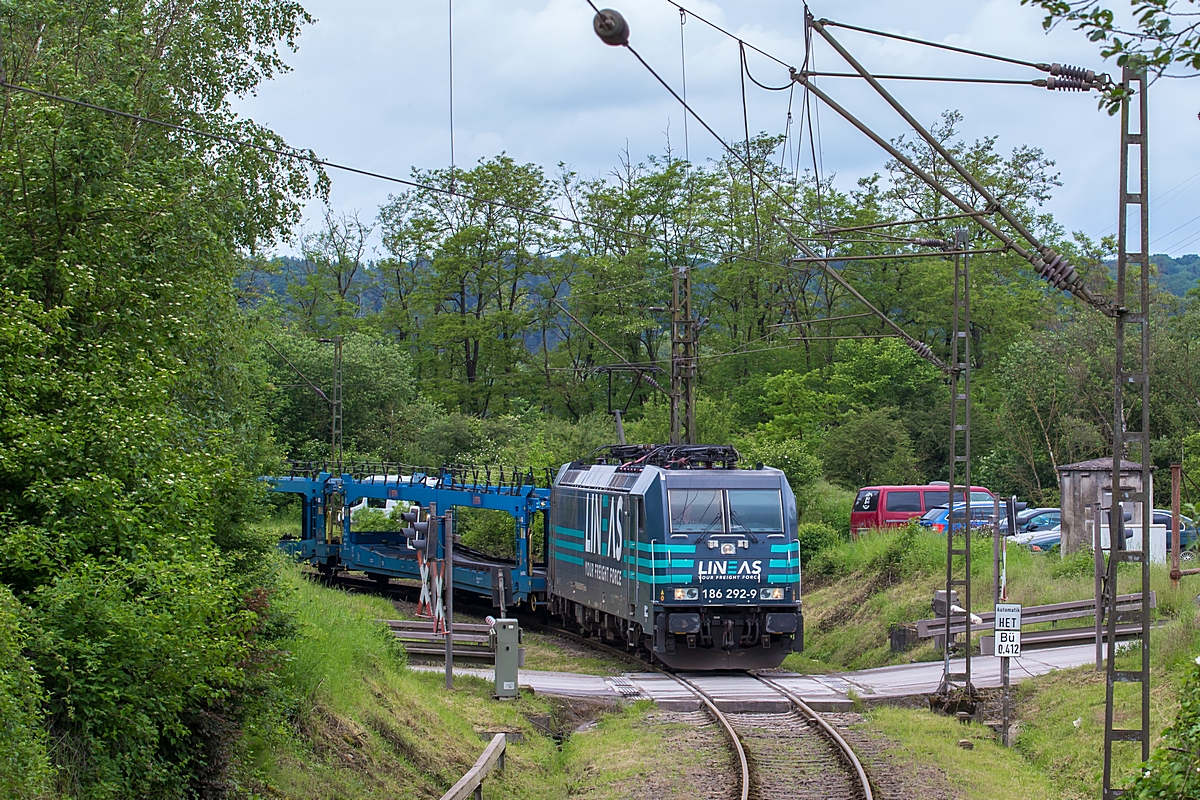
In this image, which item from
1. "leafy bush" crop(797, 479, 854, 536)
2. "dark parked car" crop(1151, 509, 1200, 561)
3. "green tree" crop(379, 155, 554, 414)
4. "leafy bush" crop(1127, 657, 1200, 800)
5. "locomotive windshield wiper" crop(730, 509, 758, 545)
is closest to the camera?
"leafy bush" crop(1127, 657, 1200, 800)

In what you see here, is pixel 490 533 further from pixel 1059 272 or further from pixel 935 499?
pixel 1059 272

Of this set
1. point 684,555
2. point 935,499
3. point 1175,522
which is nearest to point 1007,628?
point 684,555

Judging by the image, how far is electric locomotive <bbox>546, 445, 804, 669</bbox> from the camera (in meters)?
19.8

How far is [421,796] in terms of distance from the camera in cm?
1213

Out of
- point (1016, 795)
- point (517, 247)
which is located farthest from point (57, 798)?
point (517, 247)

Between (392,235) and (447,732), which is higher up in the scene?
(392,235)

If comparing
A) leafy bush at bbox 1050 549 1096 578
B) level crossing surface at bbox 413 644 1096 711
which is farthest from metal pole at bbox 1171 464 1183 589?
leafy bush at bbox 1050 549 1096 578

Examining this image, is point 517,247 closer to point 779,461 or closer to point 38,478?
point 779,461

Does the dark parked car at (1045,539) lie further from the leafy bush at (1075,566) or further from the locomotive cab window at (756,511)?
the locomotive cab window at (756,511)

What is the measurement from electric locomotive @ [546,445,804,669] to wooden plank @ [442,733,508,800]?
23.5ft

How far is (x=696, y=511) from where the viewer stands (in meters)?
20.0

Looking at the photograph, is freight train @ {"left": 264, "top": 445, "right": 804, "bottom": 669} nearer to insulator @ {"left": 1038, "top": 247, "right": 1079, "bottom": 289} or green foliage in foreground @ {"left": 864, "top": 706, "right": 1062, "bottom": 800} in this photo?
green foliage in foreground @ {"left": 864, "top": 706, "right": 1062, "bottom": 800}

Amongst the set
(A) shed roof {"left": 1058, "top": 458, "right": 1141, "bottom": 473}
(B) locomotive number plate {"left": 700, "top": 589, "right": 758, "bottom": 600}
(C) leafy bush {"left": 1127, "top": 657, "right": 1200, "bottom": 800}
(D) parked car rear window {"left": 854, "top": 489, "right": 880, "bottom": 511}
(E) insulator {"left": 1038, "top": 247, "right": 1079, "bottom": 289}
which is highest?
(E) insulator {"left": 1038, "top": 247, "right": 1079, "bottom": 289}

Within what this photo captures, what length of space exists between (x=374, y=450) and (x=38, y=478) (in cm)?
4297
